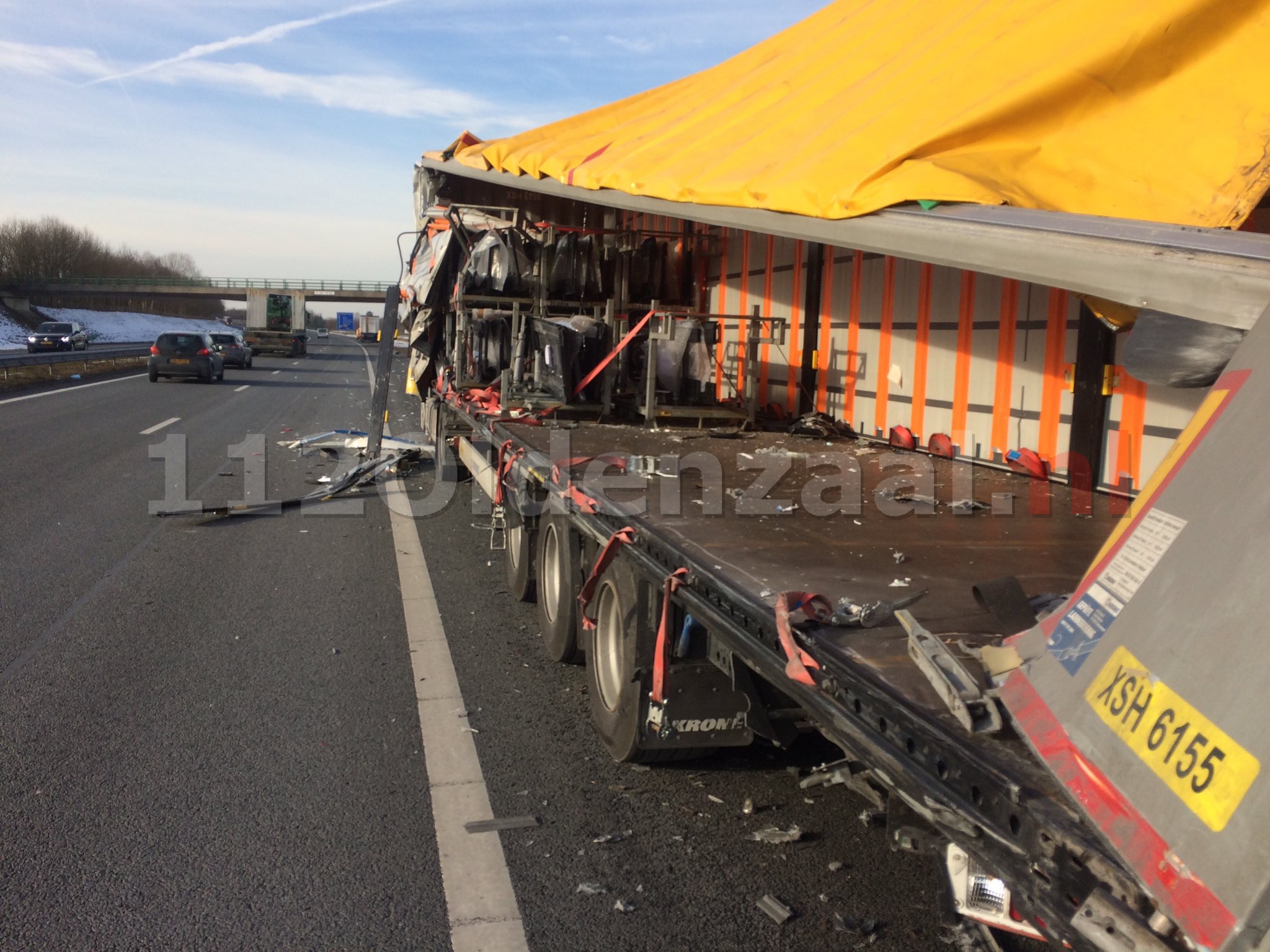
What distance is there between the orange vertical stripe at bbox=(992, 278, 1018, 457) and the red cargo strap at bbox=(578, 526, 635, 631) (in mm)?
3359

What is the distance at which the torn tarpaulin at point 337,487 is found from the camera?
1062 centimetres

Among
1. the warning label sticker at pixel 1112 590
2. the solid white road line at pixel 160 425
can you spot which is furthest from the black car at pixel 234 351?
the warning label sticker at pixel 1112 590

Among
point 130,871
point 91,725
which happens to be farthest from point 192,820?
point 91,725

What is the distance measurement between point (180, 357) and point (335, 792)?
1209 inches

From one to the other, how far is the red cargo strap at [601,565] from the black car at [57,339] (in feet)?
169

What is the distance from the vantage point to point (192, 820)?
13.3 ft

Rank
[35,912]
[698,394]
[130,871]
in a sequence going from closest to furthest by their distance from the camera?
[35,912] < [130,871] < [698,394]

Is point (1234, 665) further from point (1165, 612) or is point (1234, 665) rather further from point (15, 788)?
point (15, 788)

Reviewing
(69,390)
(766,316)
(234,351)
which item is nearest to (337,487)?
(766,316)

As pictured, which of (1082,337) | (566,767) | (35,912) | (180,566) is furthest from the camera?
(180,566)

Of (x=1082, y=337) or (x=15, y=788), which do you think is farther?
(x=1082, y=337)

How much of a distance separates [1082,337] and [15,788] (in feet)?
20.1

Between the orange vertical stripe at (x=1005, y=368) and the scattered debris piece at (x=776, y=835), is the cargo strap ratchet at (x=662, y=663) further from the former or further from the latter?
the orange vertical stripe at (x=1005, y=368)

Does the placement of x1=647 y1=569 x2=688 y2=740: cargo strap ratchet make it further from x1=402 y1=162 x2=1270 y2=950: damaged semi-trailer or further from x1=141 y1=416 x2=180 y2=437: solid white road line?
x1=141 y1=416 x2=180 y2=437: solid white road line
